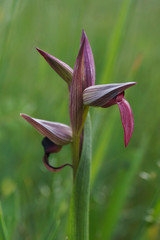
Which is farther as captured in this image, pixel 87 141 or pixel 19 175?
pixel 19 175

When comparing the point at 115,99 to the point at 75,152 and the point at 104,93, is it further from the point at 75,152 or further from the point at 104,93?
the point at 75,152

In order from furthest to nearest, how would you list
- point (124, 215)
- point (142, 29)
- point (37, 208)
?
1. point (142, 29)
2. point (124, 215)
3. point (37, 208)

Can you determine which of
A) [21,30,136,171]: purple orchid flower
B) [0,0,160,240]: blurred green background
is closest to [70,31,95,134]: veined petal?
[21,30,136,171]: purple orchid flower

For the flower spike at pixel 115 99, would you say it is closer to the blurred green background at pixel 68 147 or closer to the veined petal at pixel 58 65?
the veined petal at pixel 58 65

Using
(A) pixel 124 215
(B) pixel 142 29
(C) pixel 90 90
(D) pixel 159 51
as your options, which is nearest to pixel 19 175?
(A) pixel 124 215

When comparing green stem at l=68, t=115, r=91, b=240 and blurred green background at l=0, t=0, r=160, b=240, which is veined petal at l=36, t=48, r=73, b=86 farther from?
blurred green background at l=0, t=0, r=160, b=240

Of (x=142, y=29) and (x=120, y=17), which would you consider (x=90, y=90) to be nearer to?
(x=120, y=17)

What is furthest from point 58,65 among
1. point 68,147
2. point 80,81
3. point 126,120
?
point 68,147
